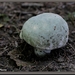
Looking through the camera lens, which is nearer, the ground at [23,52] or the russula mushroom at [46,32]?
the russula mushroom at [46,32]

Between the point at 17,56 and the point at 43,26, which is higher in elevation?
the point at 43,26

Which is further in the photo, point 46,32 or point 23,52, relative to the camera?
point 23,52

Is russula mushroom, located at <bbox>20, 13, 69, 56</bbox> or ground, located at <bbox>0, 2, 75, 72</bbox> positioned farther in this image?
ground, located at <bbox>0, 2, 75, 72</bbox>

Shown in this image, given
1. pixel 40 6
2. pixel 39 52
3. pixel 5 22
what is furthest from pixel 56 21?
pixel 40 6

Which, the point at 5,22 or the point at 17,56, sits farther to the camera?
the point at 5,22

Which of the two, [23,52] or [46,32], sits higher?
[46,32]

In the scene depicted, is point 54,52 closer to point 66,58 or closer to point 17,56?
point 66,58

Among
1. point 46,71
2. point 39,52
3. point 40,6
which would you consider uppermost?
point 40,6

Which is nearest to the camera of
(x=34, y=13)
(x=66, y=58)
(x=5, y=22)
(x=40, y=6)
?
(x=66, y=58)
